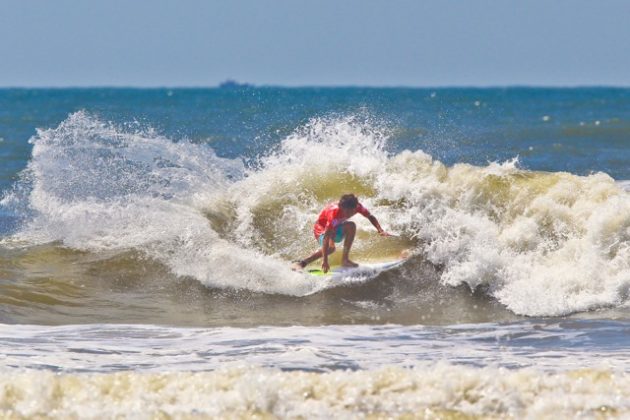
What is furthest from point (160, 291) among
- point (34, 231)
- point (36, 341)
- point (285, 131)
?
point (285, 131)

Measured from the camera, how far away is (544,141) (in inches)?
1441

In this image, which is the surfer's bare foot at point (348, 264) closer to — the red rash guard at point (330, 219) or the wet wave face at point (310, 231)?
the wet wave face at point (310, 231)

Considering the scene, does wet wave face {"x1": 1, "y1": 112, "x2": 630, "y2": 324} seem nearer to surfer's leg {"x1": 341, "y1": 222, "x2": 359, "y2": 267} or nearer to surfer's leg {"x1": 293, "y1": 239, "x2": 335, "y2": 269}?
surfer's leg {"x1": 293, "y1": 239, "x2": 335, "y2": 269}

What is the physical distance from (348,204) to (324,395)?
18.2 feet

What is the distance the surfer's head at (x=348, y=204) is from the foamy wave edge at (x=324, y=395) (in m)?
5.05

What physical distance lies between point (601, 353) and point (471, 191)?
5.45m

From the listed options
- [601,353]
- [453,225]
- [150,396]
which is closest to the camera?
[150,396]

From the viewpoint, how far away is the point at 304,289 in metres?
12.4

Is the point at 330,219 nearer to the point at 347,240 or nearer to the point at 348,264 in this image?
the point at 347,240

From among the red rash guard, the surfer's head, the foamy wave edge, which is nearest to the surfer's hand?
the red rash guard

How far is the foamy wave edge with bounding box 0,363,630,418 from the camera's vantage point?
7074 millimetres

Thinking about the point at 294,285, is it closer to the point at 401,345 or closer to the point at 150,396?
the point at 401,345

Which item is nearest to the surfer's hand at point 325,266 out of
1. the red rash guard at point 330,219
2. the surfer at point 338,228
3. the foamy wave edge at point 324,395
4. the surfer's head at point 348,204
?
the surfer at point 338,228

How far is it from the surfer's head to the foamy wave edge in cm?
505
